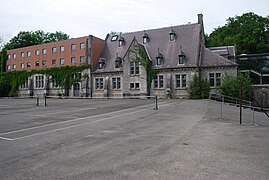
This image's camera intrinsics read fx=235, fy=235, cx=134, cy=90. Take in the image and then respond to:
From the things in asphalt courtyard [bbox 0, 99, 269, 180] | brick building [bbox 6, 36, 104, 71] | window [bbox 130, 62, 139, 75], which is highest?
brick building [bbox 6, 36, 104, 71]

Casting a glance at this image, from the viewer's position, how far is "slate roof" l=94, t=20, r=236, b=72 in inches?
1501

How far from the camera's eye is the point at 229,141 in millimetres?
8016

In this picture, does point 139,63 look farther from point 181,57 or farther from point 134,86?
point 181,57

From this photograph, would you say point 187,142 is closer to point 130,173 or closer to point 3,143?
point 130,173

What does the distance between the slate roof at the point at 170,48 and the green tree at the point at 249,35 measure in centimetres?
1103

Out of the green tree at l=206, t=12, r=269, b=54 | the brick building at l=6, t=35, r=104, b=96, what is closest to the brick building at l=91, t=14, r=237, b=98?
the brick building at l=6, t=35, r=104, b=96

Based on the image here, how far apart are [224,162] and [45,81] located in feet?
171

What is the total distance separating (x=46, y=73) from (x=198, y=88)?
3420 centimetres

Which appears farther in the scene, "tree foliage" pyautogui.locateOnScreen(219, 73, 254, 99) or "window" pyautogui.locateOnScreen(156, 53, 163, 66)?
"window" pyautogui.locateOnScreen(156, 53, 163, 66)

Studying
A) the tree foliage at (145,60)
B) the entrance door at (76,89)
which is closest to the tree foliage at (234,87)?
the tree foliage at (145,60)

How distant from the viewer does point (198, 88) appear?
35750mm

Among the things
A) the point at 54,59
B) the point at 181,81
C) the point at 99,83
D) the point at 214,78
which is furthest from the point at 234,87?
the point at 54,59

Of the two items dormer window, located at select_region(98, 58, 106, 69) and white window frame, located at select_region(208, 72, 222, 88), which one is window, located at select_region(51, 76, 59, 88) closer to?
dormer window, located at select_region(98, 58, 106, 69)

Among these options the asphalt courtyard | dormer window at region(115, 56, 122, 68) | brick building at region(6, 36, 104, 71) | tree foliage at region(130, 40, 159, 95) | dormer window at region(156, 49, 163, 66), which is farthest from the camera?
brick building at region(6, 36, 104, 71)
